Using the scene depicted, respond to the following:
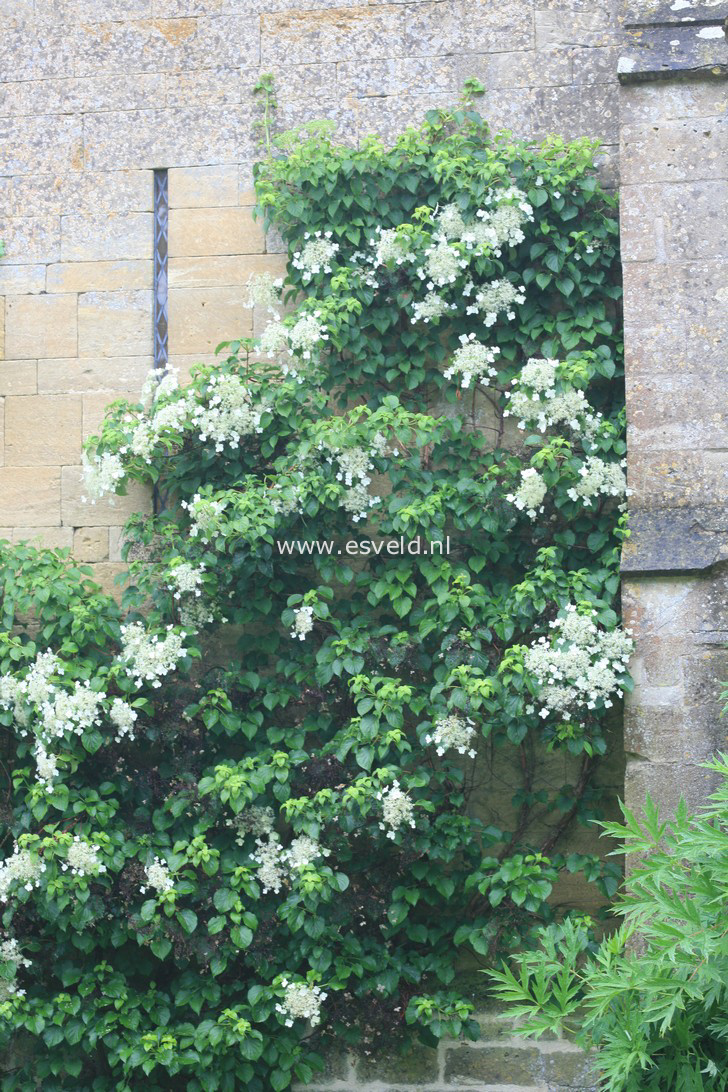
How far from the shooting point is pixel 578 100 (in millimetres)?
5594

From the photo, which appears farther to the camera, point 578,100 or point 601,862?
point 578,100

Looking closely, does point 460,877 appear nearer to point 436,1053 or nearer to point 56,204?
point 436,1053

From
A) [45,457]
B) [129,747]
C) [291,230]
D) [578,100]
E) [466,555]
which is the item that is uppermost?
[578,100]

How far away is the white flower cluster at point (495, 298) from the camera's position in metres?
5.34

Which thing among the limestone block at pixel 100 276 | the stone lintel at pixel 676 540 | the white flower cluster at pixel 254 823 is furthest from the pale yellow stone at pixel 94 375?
the stone lintel at pixel 676 540

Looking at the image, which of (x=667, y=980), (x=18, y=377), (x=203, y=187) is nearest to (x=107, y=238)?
(x=203, y=187)

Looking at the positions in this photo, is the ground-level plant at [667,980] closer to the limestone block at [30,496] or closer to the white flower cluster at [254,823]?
the white flower cluster at [254,823]

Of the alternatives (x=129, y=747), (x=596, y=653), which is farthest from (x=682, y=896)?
(x=129, y=747)

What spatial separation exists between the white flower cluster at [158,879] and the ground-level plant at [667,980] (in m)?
1.42

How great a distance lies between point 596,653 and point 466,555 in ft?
2.65

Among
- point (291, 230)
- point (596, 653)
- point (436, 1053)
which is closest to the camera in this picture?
point (596, 653)

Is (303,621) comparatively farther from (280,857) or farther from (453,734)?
(280,857)

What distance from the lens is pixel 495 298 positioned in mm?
5352

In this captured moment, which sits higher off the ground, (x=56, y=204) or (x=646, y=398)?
(x=56, y=204)
